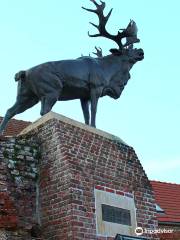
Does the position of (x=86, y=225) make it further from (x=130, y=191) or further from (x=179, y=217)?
(x=179, y=217)

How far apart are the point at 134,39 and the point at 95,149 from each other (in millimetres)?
2847

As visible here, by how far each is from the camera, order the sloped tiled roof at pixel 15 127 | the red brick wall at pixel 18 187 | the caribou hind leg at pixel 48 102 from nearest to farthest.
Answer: the red brick wall at pixel 18 187 → the caribou hind leg at pixel 48 102 → the sloped tiled roof at pixel 15 127

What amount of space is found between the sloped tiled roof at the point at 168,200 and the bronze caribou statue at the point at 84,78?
24.5 ft

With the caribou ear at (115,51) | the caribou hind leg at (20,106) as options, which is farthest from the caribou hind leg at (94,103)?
the caribou ear at (115,51)

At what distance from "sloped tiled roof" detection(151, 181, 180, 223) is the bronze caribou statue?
746cm

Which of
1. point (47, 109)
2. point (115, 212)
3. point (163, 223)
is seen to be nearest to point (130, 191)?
point (115, 212)

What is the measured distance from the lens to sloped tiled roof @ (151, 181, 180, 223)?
17.2m

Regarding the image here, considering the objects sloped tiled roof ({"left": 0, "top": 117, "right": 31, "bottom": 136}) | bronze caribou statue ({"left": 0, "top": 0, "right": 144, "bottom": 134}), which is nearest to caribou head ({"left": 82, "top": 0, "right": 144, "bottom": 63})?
bronze caribou statue ({"left": 0, "top": 0, "right": 144, "bottom": 134})

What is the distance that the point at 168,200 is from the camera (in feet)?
61.3

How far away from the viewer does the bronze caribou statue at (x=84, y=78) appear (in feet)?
30.5

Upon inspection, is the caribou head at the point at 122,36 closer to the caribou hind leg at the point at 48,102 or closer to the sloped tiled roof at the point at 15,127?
the caribou hind leg at the point at 48,102

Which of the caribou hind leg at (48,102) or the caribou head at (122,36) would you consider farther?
the caribou head at (122,36)

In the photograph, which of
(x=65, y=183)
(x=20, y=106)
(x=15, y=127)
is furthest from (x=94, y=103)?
(x=15, y=127)

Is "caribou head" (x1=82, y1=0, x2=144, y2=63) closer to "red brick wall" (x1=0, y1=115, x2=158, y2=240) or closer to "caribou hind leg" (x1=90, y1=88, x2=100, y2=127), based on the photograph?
"caribou hind leg" (x1=90, y1=88, x2=100, y2=127)
